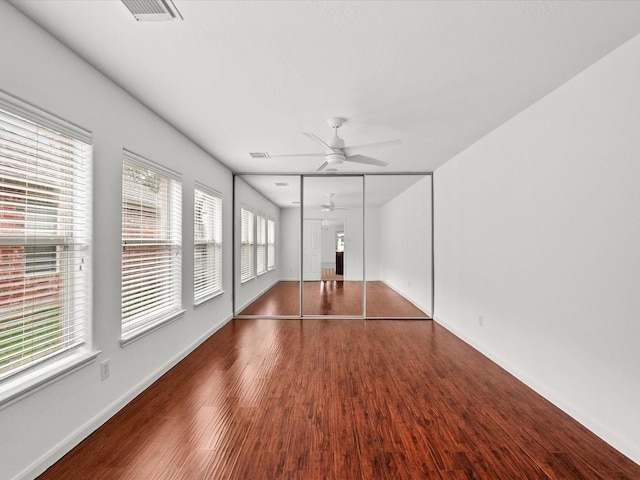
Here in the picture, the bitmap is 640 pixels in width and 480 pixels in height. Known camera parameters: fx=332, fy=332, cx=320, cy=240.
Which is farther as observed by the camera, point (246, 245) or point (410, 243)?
point (410, 243)

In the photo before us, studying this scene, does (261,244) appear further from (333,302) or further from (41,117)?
(41,117)

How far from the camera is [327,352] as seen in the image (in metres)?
3.97

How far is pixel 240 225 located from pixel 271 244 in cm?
332

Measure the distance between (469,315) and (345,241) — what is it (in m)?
6.47

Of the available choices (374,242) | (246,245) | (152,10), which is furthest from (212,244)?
(374,242)

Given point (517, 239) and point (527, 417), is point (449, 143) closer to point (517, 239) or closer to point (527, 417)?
point (517, 239)

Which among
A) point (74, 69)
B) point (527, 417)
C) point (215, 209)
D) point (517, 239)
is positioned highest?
point (74, 69)

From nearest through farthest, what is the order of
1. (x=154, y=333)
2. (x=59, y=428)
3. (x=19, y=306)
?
(x=19, y=306) → (x=59, y=428) → (x=154, y=333)

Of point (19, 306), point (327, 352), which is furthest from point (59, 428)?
point (327, 352)

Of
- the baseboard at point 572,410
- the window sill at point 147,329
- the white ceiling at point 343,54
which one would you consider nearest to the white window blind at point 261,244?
the window sill at point 147,329

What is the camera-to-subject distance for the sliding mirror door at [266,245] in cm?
625

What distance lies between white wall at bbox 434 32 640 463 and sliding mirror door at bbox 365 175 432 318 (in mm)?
2244

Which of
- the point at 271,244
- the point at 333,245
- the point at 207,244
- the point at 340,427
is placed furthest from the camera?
the point at 333,245

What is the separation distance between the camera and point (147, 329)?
3.03 m
